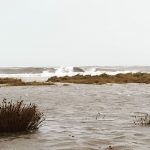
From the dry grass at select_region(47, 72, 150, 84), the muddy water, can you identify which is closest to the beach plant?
the muddy water

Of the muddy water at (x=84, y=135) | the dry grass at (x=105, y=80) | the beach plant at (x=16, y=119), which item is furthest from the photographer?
the dry grass at (x=105, y=80)

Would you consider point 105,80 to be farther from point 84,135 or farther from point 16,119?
point 84,135

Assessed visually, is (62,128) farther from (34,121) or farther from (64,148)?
(64,148)

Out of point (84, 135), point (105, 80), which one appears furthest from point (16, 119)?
point (105, 80)

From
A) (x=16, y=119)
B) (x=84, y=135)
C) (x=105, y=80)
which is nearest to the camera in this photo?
(x=84, y=135)

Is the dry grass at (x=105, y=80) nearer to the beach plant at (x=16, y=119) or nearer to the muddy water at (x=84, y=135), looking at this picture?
the muddy water at (x=84, y=135)

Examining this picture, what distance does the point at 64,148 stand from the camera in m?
6.17

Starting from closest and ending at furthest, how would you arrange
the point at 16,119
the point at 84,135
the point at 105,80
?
the point at 84,135 → the point at 16,119 → the point at 105,80

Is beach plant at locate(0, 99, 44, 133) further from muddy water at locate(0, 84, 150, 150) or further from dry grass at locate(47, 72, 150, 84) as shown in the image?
dry grass at locate(47, 72, 150, 84)

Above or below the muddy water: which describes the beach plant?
above

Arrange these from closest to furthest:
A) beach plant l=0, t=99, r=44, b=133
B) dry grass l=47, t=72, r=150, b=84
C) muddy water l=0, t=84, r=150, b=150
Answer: muddy water l=0, t=84, r=150, b=150
beach plant l=0, t=99, r=44, b=133
dry grass l=47, t=72, r=150, b=84

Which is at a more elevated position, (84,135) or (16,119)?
(16,119)

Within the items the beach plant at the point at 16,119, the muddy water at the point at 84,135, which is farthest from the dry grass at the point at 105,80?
the beach plant at the point at 16,119

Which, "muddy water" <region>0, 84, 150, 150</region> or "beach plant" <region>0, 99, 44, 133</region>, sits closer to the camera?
"muddy water" <region>0, 84, 150, 150</region>
